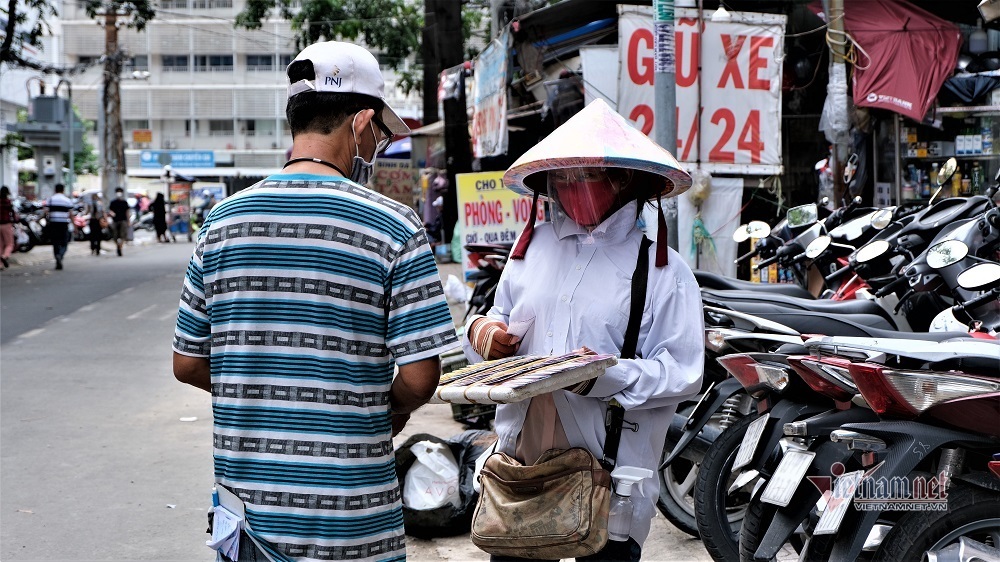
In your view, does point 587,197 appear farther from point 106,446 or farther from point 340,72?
point 106,446

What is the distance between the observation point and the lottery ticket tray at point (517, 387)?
2373 millimetres

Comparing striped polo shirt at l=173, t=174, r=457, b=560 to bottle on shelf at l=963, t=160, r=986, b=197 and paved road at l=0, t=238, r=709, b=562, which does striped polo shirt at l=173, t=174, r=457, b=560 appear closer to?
paved road at l=0, t=238, r=709, b=562

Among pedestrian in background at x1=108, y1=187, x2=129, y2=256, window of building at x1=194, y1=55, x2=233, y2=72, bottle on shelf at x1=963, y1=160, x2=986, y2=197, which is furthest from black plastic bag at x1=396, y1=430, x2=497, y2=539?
window of building at x1=194, y1=55, x2=233, y2=72

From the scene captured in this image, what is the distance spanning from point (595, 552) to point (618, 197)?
980 mm

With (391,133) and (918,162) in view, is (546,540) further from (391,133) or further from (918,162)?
(918,162)

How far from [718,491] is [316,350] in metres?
2.44

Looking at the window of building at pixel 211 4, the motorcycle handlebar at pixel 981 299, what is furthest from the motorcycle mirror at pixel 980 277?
the window of building at pixel 211 4

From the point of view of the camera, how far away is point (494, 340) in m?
2.90

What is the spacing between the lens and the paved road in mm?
4895

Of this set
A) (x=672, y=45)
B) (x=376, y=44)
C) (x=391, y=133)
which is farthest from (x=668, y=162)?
(x=376, y=44)

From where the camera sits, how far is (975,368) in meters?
3.25

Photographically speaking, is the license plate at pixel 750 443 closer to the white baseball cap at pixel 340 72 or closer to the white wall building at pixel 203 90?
the white baseball cap at pixel 340 72

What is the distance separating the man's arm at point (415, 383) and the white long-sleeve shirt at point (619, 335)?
600 mm

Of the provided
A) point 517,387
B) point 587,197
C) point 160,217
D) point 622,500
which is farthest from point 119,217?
point 517,387
